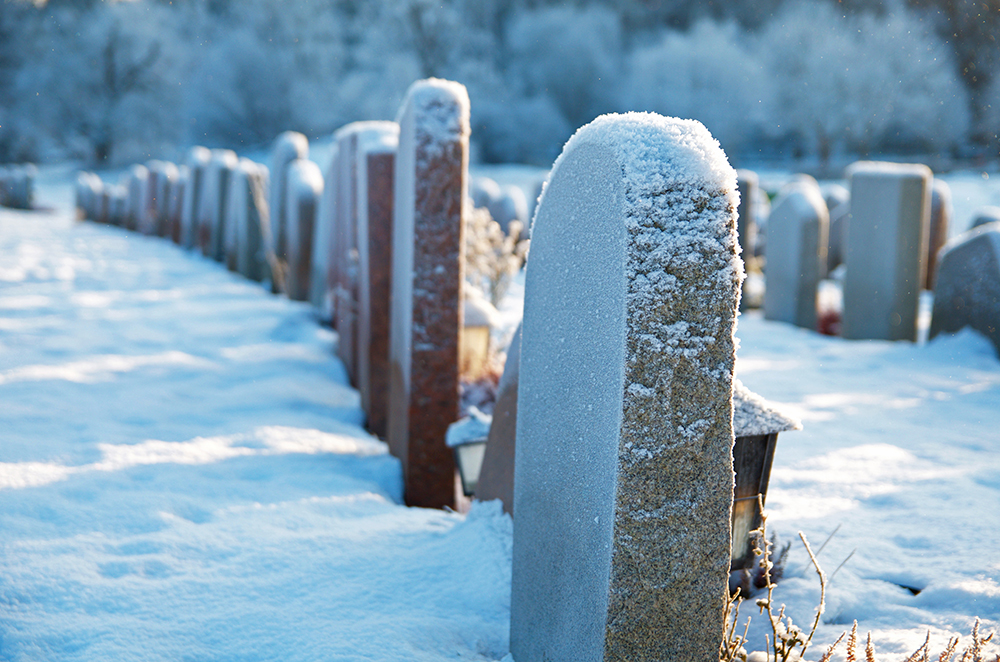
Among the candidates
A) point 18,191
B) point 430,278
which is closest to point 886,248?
point 430,278

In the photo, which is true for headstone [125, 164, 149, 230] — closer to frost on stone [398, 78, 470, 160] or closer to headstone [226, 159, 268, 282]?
headstone [226, 159, 268, 282]

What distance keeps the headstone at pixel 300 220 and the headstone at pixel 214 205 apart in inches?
109

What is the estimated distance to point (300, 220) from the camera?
259 inches

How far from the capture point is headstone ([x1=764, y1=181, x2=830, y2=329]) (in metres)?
6.86

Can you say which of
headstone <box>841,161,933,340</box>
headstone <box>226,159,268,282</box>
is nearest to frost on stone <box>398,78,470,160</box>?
headstone <box>841,161,933,340</box>

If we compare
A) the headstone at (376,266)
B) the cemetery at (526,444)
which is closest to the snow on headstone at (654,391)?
the cemetery at (526,444)

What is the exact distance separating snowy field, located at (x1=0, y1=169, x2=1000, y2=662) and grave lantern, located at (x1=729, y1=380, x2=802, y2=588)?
0.57ft

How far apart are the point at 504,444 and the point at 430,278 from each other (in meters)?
1.02

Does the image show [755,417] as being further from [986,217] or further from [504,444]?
[986,217]

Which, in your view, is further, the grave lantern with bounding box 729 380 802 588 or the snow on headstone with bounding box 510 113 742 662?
the grave lantern with bounding box 729 380 802 588

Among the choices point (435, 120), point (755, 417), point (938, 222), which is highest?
point (435, 120)

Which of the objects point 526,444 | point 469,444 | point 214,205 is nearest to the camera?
point 526,444

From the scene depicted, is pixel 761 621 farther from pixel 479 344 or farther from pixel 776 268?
pixel 776 268

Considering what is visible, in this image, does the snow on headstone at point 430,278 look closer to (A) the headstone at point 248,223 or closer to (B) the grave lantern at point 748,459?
(B) the grave lantern at point 748,459
